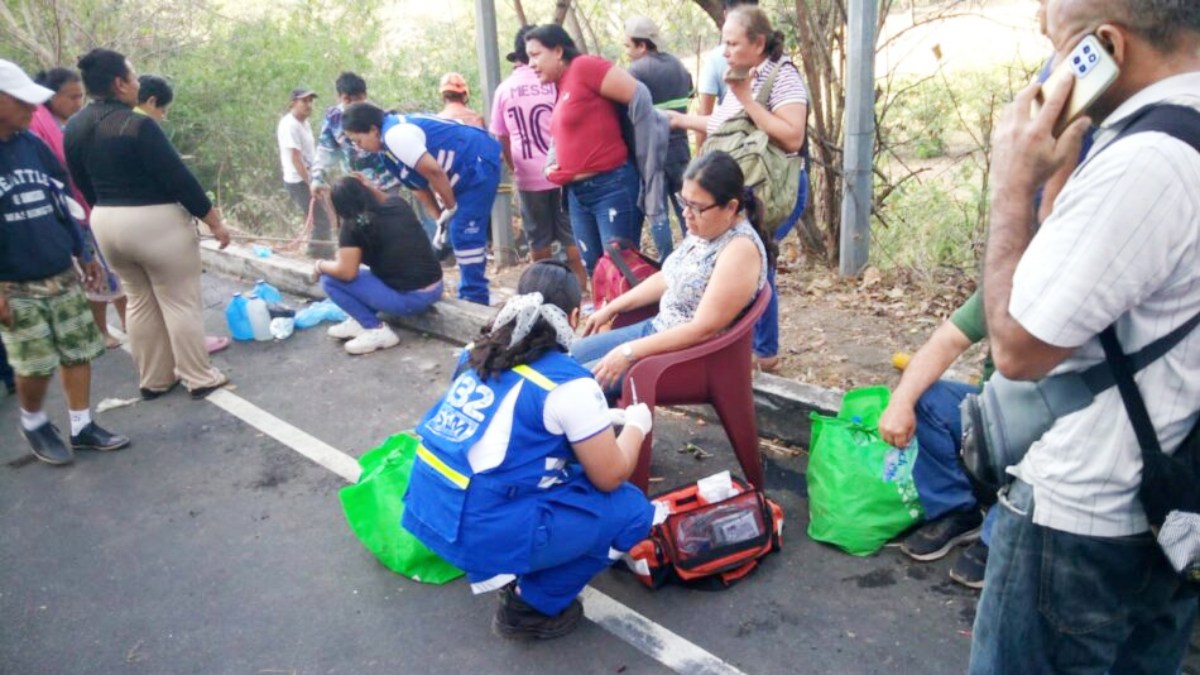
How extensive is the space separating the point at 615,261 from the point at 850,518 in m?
1.75

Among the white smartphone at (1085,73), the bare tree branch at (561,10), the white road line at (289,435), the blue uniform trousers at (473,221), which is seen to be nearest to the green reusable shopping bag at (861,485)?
the white smartphone at (1085,73)

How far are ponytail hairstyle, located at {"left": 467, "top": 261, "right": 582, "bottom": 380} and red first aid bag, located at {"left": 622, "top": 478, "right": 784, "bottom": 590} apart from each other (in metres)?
0.82

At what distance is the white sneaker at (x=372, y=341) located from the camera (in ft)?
18.8

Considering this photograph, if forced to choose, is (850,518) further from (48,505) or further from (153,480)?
(48,505)

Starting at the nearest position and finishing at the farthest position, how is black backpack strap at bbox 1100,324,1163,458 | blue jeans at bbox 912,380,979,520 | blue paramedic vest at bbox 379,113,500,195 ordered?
1. black backpack strap at bbox 1100,324,1163,458
2. blue jeans at bbox 912,380,979,520
3. blue paramedic vest at bbox 379,113,500,195

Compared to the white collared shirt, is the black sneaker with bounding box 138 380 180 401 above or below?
below

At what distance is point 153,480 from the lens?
4273 mm

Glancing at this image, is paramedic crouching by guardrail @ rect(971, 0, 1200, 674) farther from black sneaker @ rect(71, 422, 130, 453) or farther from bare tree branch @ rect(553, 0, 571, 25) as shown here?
bare tree branch @ rect(553, 0, 571, 25)

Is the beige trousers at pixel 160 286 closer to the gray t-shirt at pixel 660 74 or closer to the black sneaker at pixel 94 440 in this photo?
the black sneaker at pixel 94 440

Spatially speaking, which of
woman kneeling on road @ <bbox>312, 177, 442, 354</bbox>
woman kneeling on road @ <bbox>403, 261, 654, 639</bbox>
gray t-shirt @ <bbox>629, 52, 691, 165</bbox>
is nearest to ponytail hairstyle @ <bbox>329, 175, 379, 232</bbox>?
woman kneeling on road @ <bbox>312, 177, 442, 354</bbox>

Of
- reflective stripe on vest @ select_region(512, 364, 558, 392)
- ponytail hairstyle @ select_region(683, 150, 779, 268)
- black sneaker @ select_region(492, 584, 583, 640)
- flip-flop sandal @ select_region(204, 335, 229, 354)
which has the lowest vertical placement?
flip-flop sandal @ select_region(204, 335, 229, 354)

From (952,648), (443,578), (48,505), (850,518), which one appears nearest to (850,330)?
(850,518)

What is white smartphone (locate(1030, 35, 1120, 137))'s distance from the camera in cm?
136

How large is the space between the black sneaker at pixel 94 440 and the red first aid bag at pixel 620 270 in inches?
108
